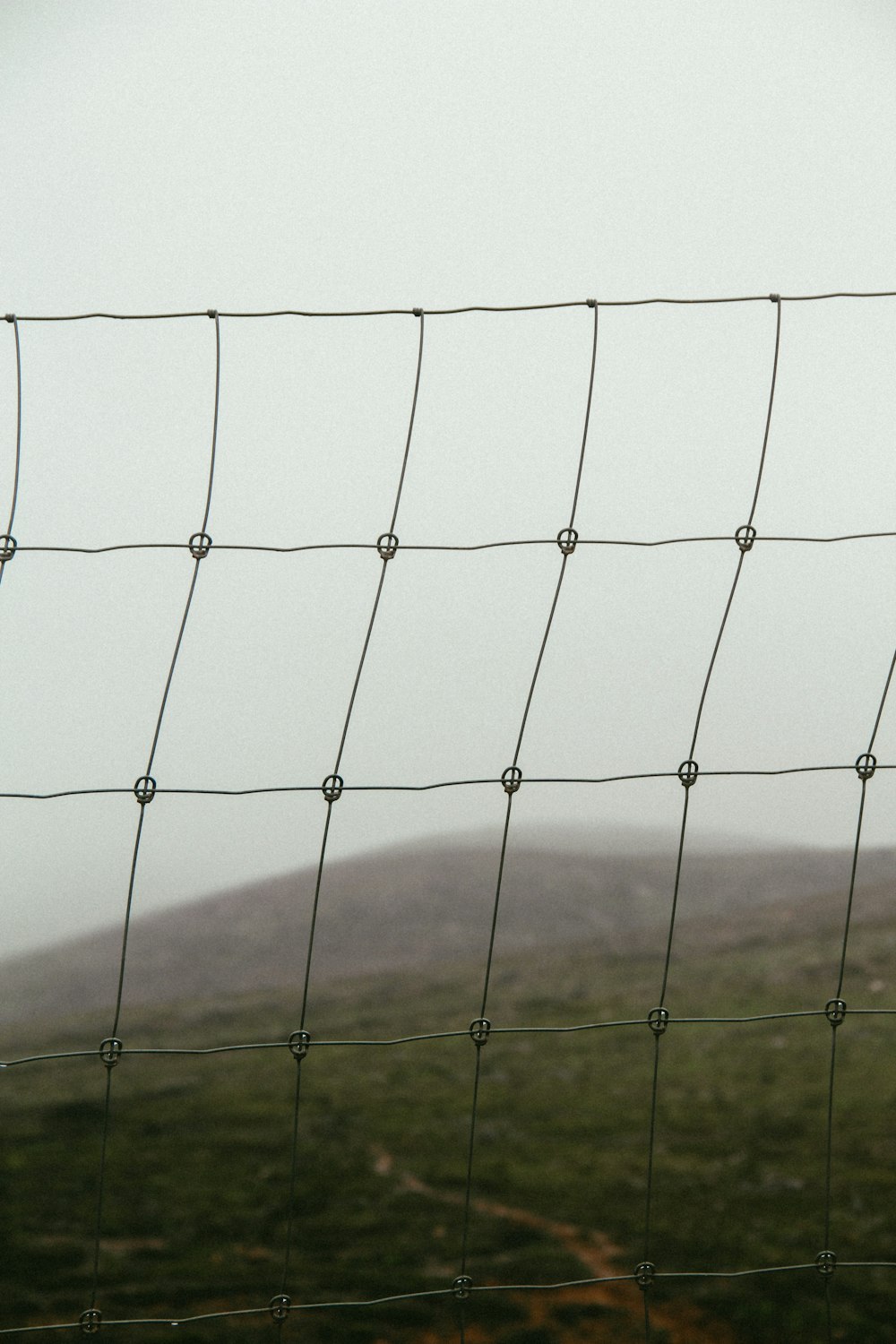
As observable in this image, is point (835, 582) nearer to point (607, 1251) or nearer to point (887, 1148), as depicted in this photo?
point (887, 1148)

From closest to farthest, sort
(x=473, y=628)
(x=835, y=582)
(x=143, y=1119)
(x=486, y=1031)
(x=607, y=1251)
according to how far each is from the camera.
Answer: (x=486, y=1031) → (x=607, y=1251) → (x=143, y=1119) → (x=473, y=628) → (x=835, y=582)

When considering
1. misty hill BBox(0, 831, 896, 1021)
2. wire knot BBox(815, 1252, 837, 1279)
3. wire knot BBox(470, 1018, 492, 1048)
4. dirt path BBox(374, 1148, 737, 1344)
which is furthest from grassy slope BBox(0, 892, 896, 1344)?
wire knot BBox(470, 1018, 492, 1048)

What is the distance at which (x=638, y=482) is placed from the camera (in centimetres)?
413

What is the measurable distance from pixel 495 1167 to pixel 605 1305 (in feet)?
2.00

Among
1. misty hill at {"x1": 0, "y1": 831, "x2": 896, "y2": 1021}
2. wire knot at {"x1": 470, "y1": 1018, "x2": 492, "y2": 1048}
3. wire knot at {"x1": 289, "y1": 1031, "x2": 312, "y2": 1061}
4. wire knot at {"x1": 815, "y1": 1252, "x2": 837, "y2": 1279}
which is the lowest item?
wire knot at {"x1": 815, "y1": 1252, "x2": 837, "y2": 1279}

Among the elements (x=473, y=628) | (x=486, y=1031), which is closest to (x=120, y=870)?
(x=473, y=628)

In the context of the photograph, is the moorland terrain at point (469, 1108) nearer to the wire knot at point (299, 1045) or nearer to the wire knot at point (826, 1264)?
the wire knot at point (826, 1264)

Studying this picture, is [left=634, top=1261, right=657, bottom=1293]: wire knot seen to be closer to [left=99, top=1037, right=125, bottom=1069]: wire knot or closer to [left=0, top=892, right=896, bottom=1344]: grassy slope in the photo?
[left=99, top=1037, right=125, bottom=1069]: wire knot

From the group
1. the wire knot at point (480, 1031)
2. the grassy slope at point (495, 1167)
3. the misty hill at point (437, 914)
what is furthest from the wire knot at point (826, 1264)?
the misty hill at point (437, 914)

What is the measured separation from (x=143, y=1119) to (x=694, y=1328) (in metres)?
1.32

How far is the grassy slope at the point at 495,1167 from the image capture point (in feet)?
7.19

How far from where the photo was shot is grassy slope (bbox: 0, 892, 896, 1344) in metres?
2.19

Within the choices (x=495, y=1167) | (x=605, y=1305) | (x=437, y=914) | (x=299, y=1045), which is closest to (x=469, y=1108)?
(x=495, y=1167)

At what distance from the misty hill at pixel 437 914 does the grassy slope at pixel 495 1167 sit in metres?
0.35
